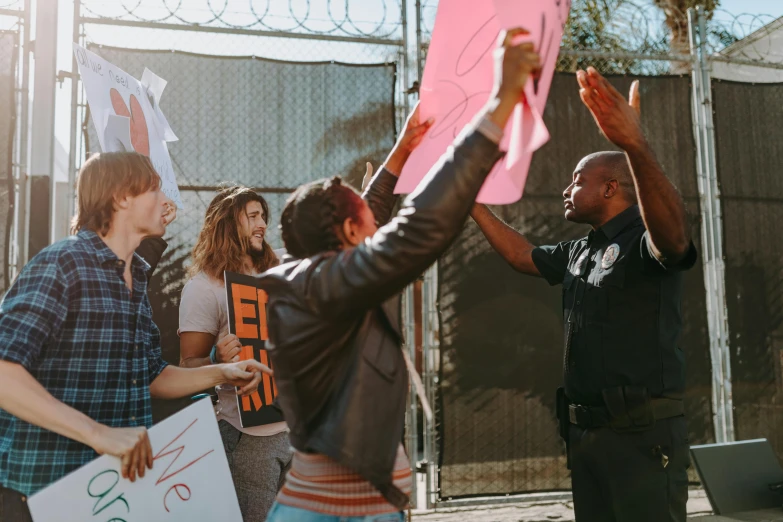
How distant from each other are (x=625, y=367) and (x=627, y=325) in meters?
0.17

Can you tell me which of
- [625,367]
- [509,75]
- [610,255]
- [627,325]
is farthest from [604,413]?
[509,75]

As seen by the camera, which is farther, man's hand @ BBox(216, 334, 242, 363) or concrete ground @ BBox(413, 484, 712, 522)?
concrete ground @ BBox(413, 484, 712, 522)

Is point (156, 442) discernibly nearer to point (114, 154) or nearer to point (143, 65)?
point (114, 154)

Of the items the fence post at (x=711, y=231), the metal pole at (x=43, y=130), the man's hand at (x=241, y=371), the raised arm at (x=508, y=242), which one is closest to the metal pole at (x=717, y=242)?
the fence post at (x=711, y=231)

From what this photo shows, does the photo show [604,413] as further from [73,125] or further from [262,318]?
[73,125]

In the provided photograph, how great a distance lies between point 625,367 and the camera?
274cm

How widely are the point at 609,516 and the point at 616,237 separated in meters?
1.18

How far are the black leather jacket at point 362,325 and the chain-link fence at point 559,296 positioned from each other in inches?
127

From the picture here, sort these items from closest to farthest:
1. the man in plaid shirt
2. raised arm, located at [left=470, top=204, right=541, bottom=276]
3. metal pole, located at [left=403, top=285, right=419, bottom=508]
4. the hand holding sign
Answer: the man in plaid shirt
the hand holding sign
raised arm, located at [left=470, top=204, right=541, bottom=276]
metal pole, located at [left=403, top=285, right=419, bottom=508]

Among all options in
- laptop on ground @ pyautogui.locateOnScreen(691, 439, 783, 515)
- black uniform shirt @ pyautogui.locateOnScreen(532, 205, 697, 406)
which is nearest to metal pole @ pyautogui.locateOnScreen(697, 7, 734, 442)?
laptop on ground @ pyautogui.locateOnScreen(691, 439, 783, 515)

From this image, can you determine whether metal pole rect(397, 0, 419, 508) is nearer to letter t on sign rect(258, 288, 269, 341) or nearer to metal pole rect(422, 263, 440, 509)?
metal pole rect(422, 263, 440, 509)

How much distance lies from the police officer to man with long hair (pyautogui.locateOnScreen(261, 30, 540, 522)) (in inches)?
48.9

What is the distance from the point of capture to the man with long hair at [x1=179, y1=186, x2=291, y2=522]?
3.02 metres

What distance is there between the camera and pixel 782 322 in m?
5.45
